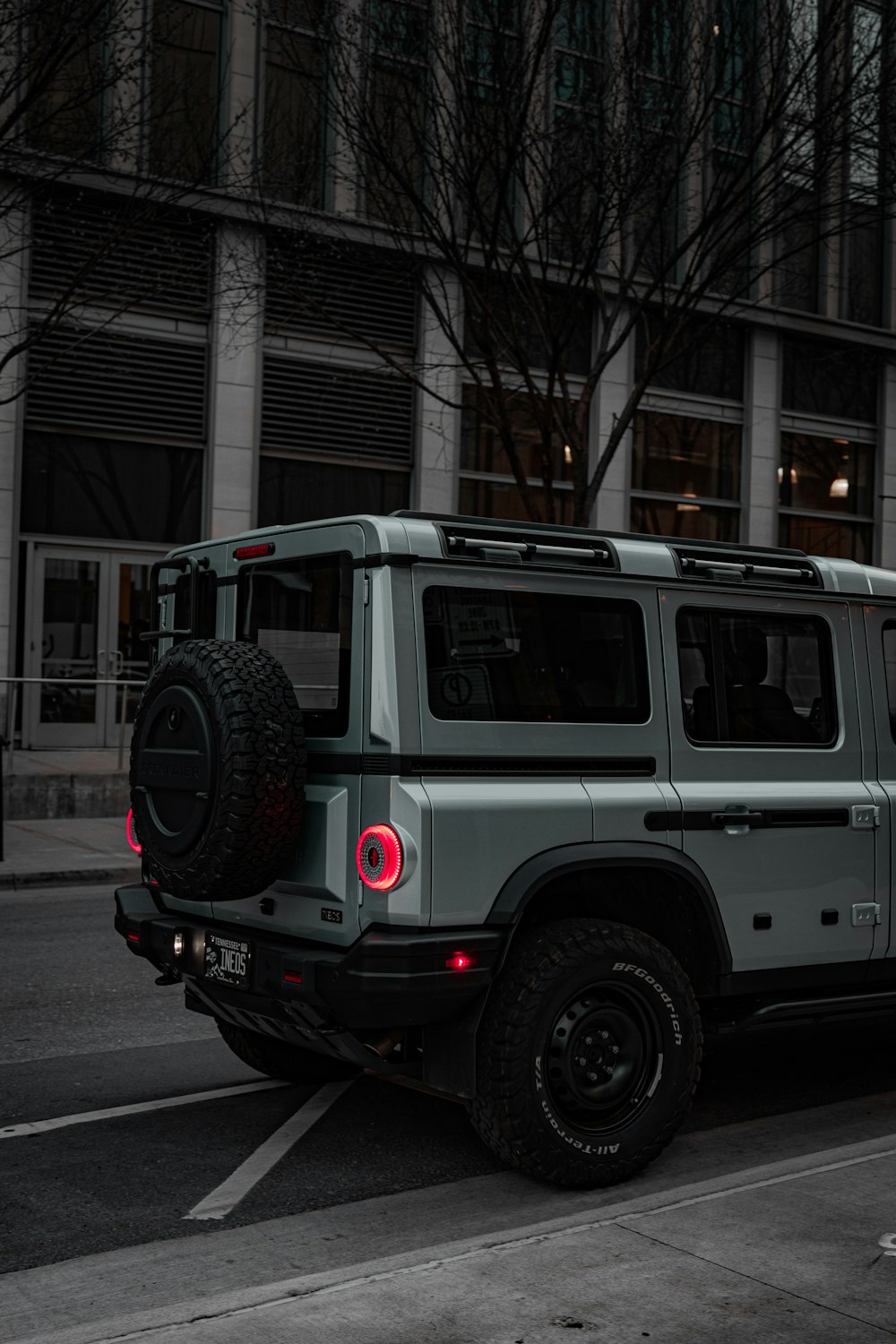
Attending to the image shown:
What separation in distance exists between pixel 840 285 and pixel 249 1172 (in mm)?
23746

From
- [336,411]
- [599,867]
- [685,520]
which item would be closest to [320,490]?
[336,411]

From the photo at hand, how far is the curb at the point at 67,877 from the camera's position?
476 inches

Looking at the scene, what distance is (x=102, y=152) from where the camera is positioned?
43.8 feet

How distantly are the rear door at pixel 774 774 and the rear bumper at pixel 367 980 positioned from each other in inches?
39.5

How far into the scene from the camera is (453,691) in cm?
468

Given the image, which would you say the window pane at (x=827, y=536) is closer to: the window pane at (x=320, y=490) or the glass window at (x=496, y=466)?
the glass window at (x=496, y=466)

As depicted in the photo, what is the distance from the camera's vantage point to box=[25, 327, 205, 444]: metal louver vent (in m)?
18.5

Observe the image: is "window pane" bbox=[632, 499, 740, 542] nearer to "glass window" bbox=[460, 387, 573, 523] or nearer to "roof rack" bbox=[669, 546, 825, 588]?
"glass window" bbox=[460, 387, 573, 523]

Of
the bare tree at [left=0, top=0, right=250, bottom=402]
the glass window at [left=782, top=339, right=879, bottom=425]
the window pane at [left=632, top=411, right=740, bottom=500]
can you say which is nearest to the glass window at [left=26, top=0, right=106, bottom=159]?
the bare tree at [left=0, top=0, right=250, bottom=402]

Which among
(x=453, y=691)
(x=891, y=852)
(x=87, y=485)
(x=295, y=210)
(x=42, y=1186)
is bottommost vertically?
(x=42, y=1186)

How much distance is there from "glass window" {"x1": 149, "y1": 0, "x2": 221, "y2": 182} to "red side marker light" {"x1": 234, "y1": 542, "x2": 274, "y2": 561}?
9274 mm

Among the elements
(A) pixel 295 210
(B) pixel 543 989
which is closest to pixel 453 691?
(B) pixel 543 989

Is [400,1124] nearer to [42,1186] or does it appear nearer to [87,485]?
[42,1186]

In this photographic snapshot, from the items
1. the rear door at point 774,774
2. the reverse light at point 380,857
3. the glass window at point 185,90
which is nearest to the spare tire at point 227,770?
the reverse light at point 380,857
